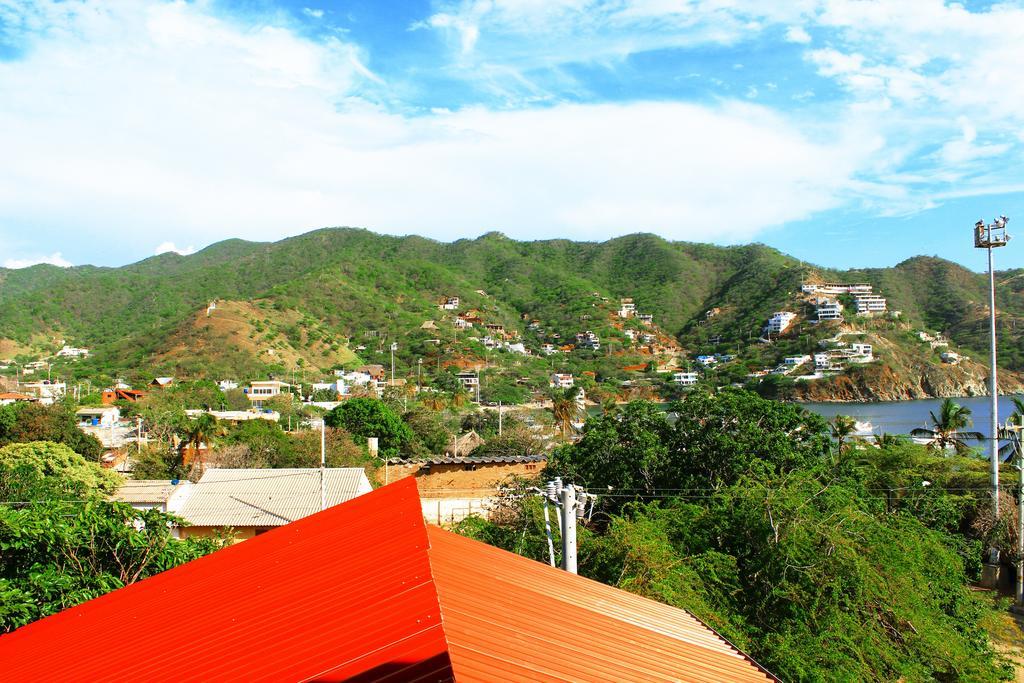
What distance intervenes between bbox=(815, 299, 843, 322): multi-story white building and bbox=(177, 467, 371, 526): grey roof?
9261 centimetres

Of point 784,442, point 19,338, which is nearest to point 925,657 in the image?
point 784,442

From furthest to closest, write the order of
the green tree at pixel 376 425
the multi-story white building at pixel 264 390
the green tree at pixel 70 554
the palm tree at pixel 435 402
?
the multi-story white building at pixel 264 390
the palm tree at pixel 435 402
the green tree at pixel 376 425
the green tree at pixel 70 554

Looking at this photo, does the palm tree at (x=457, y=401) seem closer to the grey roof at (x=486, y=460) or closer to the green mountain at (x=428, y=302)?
the green mountain at (x=428, y=302)

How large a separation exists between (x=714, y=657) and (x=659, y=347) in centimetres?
11421

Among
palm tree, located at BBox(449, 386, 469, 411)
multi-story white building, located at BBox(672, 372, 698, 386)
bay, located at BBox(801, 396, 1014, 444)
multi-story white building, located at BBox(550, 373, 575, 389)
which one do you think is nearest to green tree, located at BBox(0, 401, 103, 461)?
palm tree, located at BBox(449, 386, 469, 411)

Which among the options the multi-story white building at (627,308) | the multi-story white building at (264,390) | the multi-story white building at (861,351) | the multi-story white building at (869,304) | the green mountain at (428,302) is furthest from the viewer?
the multi-story white building at (627,308)

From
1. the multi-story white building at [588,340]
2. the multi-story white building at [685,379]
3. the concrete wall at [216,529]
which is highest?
the multi-story white building at [588,340]

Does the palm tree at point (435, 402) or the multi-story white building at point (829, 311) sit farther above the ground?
the multi-story white building at point (829, 311)

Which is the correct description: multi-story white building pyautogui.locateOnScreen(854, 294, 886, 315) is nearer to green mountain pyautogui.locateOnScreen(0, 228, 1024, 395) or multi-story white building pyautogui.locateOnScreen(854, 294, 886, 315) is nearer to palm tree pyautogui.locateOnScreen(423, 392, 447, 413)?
green mountain pyautogui.locateOnScreen(0, 228, 1024, 395)

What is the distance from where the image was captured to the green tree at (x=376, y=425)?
130ft

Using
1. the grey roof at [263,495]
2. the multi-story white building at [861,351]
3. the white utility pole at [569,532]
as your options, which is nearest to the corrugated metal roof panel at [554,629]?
the white utility pole at [569,532]

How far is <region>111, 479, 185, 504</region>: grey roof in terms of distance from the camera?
20322 millimetres

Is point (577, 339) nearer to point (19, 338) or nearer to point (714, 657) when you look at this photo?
point (19, 338)

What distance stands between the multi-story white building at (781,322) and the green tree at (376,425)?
7676 cm
